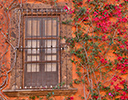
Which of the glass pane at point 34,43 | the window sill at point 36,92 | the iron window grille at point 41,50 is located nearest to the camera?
the window sill at point 36,92

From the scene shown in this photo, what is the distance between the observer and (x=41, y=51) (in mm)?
3393

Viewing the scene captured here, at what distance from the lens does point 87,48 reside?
11.1 ft

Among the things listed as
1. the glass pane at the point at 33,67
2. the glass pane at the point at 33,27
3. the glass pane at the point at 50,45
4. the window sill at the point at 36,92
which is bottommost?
the window sill at the point at 36,92

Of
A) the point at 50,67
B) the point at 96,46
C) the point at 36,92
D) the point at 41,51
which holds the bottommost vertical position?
the point at 36,92

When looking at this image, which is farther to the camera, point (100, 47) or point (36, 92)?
point (100, 47)

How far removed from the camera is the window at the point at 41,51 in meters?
3.32

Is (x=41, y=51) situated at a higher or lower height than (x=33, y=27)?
lower

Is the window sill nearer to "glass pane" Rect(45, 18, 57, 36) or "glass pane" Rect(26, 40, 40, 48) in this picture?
"glass pane" Rect(26, 40, 40, 48)

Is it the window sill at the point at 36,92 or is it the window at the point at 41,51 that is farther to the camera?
the window at the point at 41,51

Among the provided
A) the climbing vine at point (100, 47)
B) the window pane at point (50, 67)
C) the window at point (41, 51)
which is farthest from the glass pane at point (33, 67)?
the climbing vine at point (100, 47)

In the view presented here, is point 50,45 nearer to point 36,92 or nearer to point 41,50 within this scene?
point 41,50

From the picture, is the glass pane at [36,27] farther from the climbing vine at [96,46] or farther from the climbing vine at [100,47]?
the climbing vine at [100,47]

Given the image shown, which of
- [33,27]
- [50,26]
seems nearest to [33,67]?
[33,27]

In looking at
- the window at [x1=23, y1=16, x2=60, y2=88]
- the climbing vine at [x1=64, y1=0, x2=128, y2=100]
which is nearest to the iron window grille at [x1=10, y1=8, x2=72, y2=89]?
the window at [x1=23, y1=16, x2=60, y2=88]
